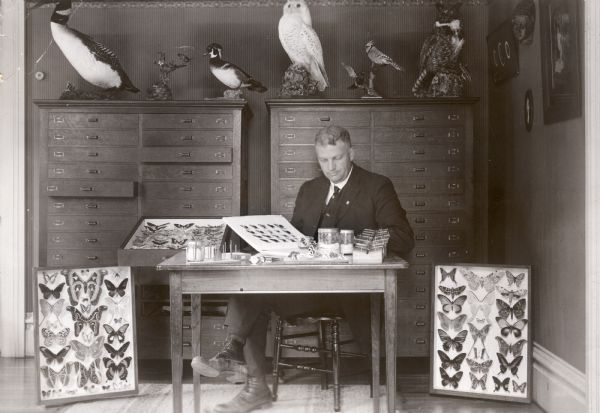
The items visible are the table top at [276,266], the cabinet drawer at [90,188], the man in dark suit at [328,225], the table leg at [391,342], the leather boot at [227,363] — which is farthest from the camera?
the cabinet drawer at [90,188]

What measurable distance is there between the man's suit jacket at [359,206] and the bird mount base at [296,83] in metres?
1.00

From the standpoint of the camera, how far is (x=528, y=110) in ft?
14.2

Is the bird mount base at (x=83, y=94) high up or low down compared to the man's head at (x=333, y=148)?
up

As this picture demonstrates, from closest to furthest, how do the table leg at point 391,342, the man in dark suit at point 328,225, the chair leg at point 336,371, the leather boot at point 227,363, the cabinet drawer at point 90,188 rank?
1. the table leg at point 391,342
2. the leather boot at point 227,363
3. the man in dark suit at point 328,225
4. the chair leg at point 336,371
5. the cabinet drawer at point 90,188

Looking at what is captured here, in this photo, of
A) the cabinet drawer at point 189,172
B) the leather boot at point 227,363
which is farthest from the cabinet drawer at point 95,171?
the leather boot at point 227,363

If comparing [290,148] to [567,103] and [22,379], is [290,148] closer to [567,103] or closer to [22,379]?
[567,103]

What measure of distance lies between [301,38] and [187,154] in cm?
129

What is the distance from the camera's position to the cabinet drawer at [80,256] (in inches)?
190

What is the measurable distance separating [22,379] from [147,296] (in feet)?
3.42

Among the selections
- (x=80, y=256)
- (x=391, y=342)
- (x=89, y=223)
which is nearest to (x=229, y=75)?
(x=89, y=223)

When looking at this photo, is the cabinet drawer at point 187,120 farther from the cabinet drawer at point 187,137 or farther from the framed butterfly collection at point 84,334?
the framed butterfly collection at point 84,334

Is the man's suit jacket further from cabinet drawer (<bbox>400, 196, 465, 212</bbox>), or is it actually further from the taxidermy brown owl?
the taxidermy brown owl

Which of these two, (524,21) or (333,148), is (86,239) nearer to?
(333,148)

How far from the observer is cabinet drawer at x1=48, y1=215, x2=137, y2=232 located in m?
4.83
